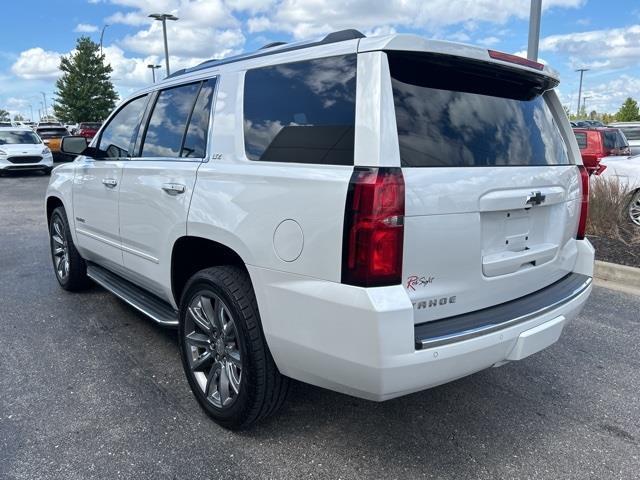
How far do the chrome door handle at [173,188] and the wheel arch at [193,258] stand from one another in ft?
0.87

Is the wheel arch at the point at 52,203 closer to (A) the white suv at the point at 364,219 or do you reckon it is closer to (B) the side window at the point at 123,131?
(B) the side window at the point at 123,131

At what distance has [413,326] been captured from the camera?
217 centimetres

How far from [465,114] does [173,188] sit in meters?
1.66

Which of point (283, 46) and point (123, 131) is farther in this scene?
point (123, 131)

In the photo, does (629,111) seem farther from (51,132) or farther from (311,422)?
(311,422)

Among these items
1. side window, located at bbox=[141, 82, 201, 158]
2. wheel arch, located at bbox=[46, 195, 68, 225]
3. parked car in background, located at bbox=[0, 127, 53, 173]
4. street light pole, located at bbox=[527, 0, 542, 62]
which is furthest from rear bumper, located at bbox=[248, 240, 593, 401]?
parked car in background, located at bbox=[0, 127, 53, 173]

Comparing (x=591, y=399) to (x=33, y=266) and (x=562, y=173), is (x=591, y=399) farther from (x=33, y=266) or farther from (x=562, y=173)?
(x=33, y=266)

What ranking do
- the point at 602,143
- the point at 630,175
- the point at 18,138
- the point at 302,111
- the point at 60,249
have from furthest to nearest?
the point at 18,138 → the point at 602,143 → the point at 630,175 → the point at 60,249 → the point at 302,111

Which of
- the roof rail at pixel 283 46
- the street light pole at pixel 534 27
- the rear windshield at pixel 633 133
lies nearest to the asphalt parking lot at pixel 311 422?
the roof rail at pixel 283 46

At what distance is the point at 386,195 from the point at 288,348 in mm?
827

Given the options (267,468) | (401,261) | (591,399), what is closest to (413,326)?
(401,261)

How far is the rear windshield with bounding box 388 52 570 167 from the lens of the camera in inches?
91.1

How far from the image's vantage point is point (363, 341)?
83.9 inches

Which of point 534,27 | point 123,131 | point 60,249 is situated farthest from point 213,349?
point 534,27
